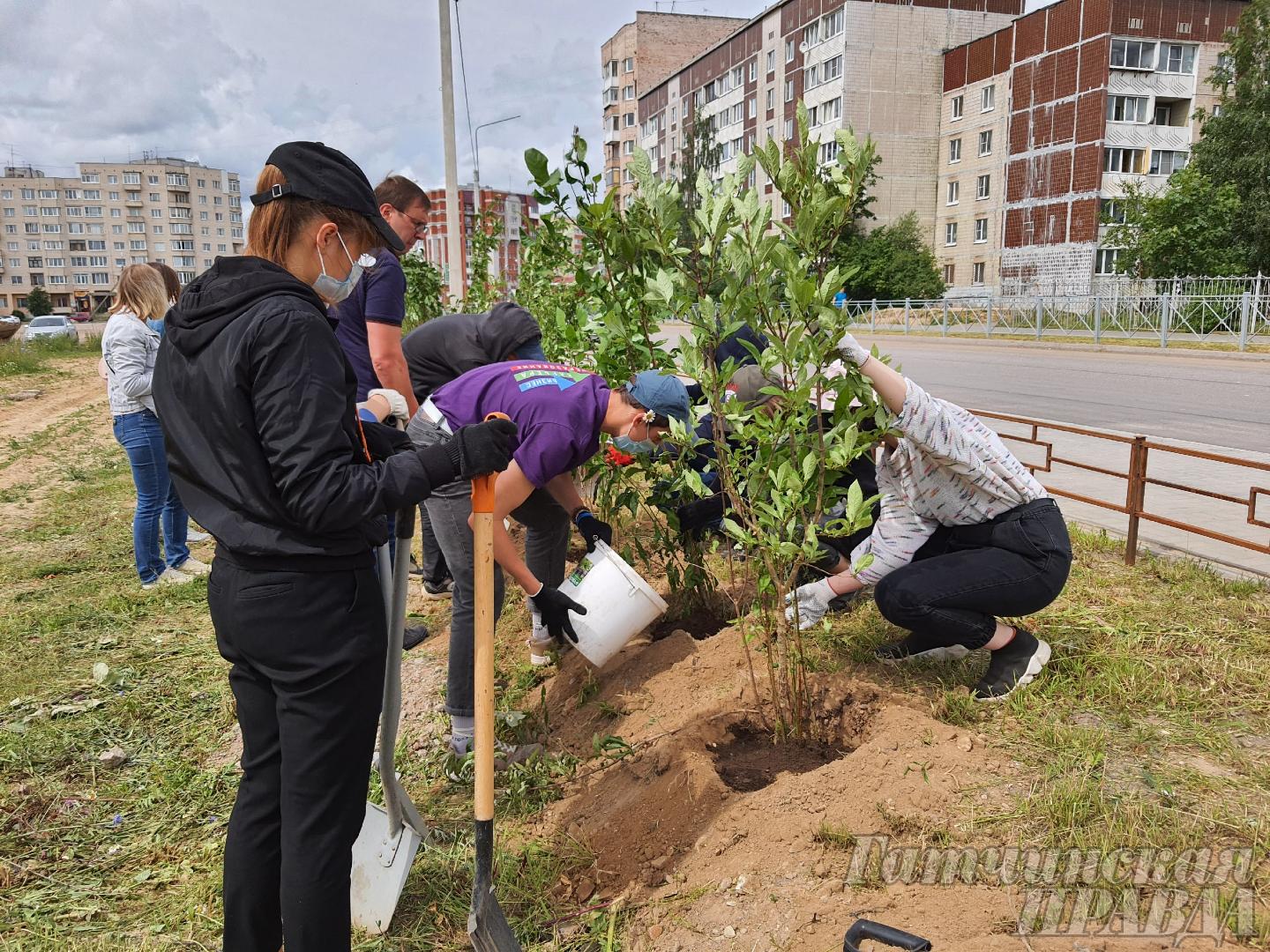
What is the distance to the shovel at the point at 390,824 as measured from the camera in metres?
2.38

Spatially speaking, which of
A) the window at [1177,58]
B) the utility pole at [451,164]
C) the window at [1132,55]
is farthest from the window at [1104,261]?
the utility pole at [451,164]

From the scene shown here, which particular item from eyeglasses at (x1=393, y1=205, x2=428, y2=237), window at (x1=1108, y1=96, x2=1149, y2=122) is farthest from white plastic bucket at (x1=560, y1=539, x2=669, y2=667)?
window at (x1=1108, y1=96, x2=1149, y2=122)

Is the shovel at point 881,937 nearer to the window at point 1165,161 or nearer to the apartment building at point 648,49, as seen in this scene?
the window at point 1165,161

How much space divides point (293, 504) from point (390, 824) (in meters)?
1.23

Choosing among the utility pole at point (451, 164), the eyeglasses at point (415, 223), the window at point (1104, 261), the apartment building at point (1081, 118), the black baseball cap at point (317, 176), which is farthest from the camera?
the apartment building at point (1081, 118)

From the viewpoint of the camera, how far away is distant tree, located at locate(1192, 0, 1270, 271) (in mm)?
27719

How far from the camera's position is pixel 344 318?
381 cm

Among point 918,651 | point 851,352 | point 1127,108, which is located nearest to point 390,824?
point 851,352

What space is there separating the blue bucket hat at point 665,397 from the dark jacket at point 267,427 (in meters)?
1.32

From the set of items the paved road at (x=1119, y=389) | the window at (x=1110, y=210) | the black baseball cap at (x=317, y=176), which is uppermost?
the window at (x=1110, y=210)

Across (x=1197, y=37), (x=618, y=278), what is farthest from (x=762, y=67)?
(x=618, y=278)

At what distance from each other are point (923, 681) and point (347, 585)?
2129mm

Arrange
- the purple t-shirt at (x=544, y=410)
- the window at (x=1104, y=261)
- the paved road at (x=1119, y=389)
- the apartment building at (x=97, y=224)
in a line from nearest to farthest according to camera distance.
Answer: the purple t-shirt at (x=544, y=410) → the paved road at (x=1119, y=389) → the window at (x=1104, y=261) → the apartment building at (x=97, y=224)

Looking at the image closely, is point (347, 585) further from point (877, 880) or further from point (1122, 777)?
point (1122, 777)
